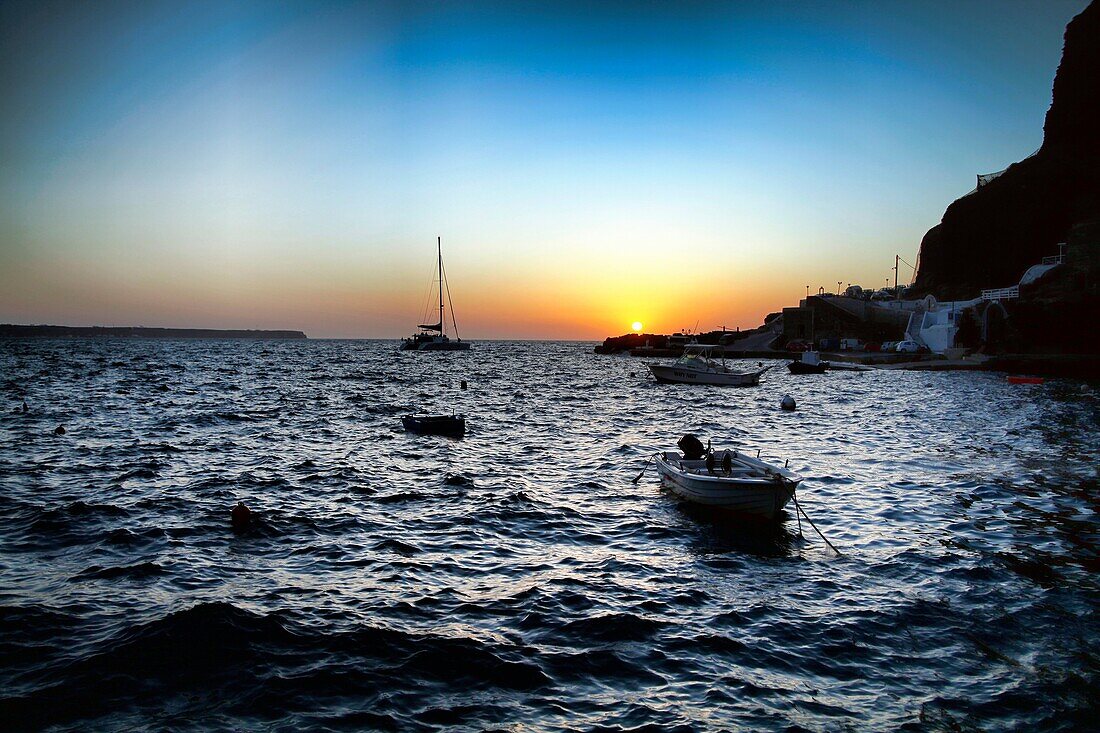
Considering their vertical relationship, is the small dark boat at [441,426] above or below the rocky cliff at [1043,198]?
below

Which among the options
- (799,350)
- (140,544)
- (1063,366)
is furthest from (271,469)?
(799,350)

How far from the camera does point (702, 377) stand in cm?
6344

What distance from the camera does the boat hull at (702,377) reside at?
61.7m

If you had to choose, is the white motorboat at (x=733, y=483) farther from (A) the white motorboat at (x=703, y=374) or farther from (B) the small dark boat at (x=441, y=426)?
(A) the white motorboat at (x=703, y=374)

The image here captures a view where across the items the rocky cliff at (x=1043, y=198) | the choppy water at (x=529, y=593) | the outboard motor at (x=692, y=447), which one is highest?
the rocky cliff at (x=1043, y=198)

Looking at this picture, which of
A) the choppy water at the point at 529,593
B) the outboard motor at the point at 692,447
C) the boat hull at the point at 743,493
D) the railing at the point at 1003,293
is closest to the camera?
the choppy water at the point at 529,593

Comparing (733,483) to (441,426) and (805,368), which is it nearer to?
(441,426)

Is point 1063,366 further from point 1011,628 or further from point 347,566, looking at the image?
point 347,566

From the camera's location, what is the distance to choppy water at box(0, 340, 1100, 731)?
807 cm

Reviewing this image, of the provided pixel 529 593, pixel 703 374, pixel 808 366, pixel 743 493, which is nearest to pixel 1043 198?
pixel 808 366

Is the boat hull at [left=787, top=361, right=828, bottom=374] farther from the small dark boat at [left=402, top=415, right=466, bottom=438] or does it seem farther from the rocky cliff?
the small dark boat at [left=402, top=415, right=466, bottom=438]

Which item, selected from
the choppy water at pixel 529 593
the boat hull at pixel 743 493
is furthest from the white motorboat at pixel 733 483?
the choppy water at pixel 529 593

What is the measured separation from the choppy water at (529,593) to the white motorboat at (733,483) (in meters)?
0.64

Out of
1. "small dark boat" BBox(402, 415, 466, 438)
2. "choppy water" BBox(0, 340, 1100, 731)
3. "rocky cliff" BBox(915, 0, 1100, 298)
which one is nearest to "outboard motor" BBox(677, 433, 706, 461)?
"choppy water" BBox(0, 340, 1100, 731)
